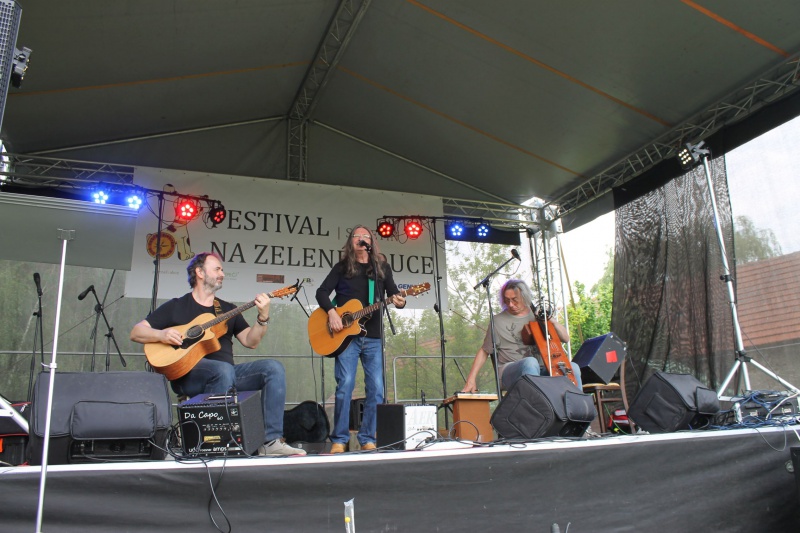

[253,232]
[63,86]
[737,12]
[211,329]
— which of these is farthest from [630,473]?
[63,86]

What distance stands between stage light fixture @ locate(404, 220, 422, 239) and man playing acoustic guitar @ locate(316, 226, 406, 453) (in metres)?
2.53

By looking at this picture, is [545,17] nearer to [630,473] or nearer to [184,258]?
[630,473]

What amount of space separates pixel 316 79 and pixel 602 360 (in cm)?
410

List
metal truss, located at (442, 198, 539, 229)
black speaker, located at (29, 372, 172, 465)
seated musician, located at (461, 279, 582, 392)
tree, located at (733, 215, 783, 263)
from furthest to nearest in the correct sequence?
metal truss, located at (442, 198, 539, 229) < tree, located at (733, 215, 783, 263) < seated musician, located at (461, 279, 582, 392) < black speaker, located at (29, 372, 172, 465)

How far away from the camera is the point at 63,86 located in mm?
5219

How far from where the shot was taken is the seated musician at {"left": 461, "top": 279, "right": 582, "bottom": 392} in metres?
4.36

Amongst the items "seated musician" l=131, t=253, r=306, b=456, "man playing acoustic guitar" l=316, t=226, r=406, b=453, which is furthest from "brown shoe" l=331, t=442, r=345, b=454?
"seated musician" l=131, t=253, r=306, b=456

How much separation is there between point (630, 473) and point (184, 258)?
15.4 feet

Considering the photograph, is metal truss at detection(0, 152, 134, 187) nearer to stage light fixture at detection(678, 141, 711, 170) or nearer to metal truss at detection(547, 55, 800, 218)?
metal truss at detection(547, 55, 800, 218)

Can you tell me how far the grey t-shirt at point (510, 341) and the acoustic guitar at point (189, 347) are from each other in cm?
194

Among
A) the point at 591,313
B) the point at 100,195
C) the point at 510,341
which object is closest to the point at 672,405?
the point at 510,341

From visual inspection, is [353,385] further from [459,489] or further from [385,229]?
[385,229]

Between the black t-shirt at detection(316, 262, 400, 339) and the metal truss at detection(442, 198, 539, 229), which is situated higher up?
the metal truss at detection(442, 198, 539, 229)

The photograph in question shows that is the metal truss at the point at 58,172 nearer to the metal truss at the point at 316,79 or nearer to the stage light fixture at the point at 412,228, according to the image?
the metal truss at the point at 316,79
